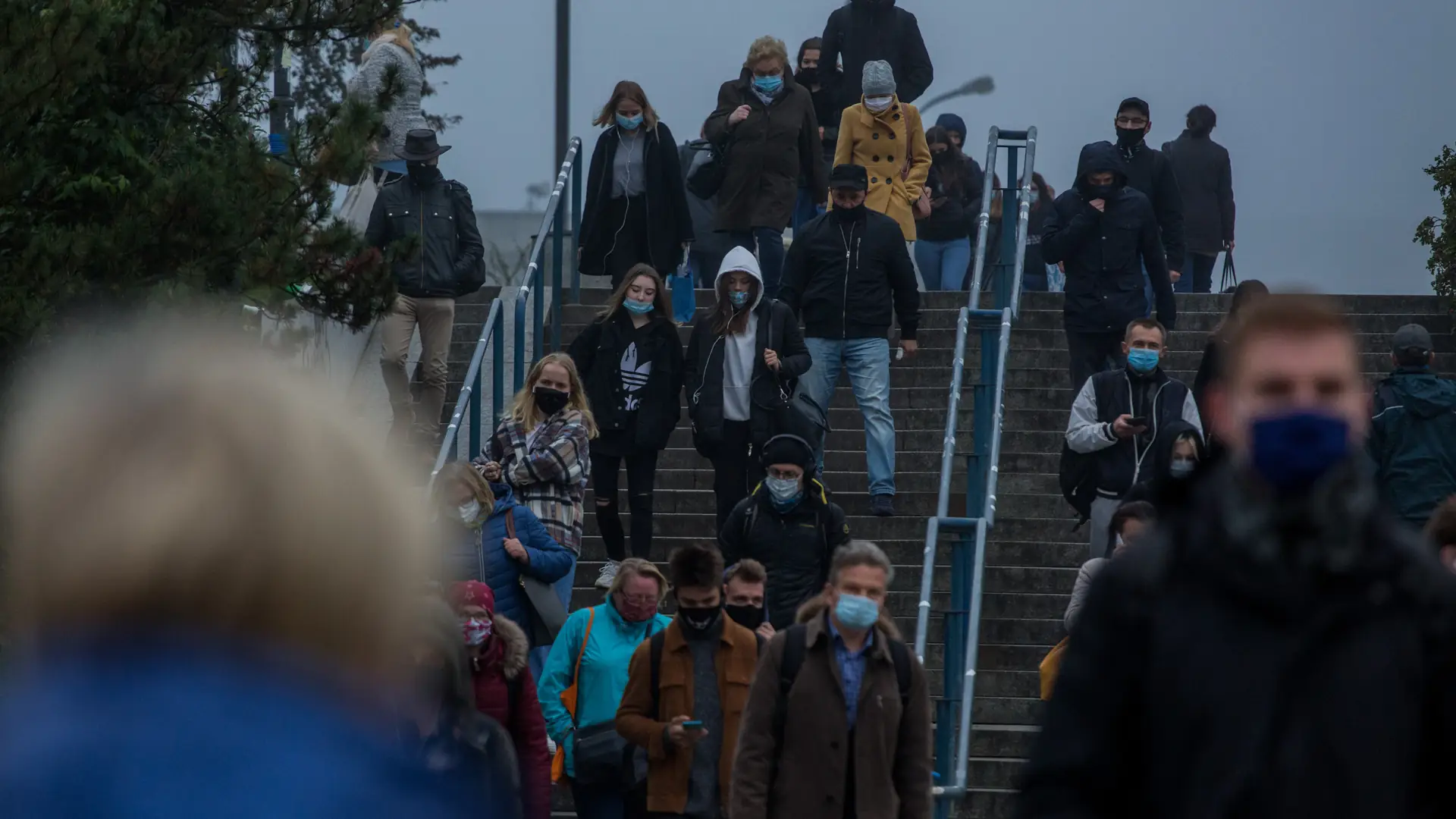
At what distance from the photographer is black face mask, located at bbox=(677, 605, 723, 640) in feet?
28.0

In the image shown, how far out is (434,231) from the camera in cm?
1308

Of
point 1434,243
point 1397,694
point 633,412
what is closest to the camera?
point 1397,694

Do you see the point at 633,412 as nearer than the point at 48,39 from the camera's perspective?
No

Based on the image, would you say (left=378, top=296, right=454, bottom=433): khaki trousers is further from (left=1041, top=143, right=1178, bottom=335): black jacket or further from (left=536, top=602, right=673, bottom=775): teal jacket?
(left=536, top=602, right=673, bottom=775): teal jacket

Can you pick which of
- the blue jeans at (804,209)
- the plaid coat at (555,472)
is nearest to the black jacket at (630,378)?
the plaid coat at (555,472)

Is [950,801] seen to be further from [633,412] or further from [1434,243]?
[1434,243]

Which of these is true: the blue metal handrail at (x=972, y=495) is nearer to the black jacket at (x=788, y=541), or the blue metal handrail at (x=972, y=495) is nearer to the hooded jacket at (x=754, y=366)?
the black jacket at (x=788, y=541)

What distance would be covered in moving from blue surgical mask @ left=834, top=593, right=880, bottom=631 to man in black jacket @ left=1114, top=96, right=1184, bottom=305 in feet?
20.9

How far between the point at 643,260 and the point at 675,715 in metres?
5.99

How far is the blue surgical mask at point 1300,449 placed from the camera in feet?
8.58

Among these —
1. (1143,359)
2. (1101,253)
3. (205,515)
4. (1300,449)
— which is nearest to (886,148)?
(1101,253)

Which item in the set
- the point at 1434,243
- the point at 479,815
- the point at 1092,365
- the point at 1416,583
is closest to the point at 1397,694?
the point at 1416,583

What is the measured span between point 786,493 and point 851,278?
2.43 m

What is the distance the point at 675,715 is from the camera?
27.8ft
